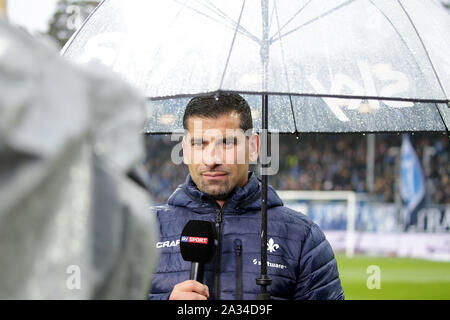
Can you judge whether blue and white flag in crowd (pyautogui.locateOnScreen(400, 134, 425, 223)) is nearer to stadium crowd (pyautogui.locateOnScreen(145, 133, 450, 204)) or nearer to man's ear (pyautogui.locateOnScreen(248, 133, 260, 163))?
stadium crowd (pyautogui.locateOnScreen(145, 133, 450, 204))

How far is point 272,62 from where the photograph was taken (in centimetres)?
254

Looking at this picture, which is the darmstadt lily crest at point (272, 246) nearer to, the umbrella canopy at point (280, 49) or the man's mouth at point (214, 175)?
the man's mouth at point (214, 175)

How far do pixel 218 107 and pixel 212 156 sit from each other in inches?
9.1

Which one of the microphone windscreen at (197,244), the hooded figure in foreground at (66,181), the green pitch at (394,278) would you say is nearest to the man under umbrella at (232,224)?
the microphone windscreen at (197,244)

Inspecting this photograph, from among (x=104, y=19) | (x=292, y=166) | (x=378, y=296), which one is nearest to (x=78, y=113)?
(x=104, y=19)

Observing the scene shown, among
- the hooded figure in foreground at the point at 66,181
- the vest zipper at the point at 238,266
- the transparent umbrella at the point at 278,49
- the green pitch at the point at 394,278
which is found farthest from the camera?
the green pitch at the point at 394,278

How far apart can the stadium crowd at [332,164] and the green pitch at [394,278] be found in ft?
27.1

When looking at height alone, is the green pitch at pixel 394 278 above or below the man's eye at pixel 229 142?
below

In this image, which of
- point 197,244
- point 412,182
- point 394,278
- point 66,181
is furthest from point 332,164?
point 66,181

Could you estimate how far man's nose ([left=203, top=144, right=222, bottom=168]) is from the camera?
309cm

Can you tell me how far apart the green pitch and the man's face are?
27.6 ft

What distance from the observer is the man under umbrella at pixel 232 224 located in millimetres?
2971
